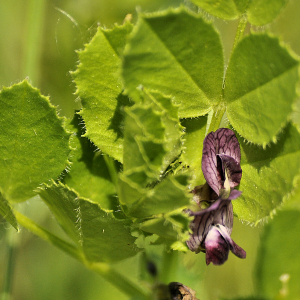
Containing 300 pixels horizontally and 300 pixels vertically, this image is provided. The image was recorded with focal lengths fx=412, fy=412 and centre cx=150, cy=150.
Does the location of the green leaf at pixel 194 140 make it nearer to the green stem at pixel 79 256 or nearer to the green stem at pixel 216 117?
the green stem at pixel 216 117

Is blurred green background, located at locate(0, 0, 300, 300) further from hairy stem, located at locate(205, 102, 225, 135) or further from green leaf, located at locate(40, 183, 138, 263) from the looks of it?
hairy stem, located at locate(205, 102, 225, 135)

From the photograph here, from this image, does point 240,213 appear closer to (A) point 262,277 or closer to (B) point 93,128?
(B) point 93,128

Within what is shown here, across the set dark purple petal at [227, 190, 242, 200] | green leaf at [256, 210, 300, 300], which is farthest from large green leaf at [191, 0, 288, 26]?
green leaf at [256, 210, 300, 300]

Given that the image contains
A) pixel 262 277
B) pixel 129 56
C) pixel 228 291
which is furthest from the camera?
pixel 228 291

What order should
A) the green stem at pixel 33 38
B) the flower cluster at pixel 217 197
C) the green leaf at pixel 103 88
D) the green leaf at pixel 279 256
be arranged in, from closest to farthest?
1. the flower cluster at pixel 217 197
2. the green leaf at pixel 103 88
3. the green leaf at pixel 279 256
4. the green stem at pixel 33 38

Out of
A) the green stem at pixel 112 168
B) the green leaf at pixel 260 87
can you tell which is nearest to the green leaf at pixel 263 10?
the green leaf at pixel 260 87

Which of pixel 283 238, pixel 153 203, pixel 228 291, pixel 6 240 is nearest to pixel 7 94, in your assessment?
pixel 153 203
